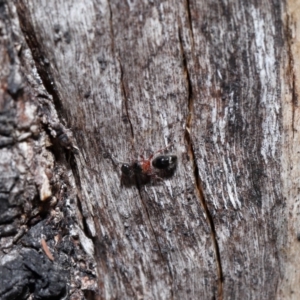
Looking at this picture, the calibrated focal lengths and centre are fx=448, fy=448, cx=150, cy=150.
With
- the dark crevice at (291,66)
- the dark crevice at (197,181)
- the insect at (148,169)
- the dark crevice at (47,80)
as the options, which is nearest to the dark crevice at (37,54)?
the dark crevice at (47,80)

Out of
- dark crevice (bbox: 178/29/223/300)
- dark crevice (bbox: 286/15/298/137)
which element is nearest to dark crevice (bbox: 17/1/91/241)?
dark crevice (bbox: 178/29/223/300)

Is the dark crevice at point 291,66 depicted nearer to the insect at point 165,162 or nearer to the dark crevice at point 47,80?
the insect at point 165,162

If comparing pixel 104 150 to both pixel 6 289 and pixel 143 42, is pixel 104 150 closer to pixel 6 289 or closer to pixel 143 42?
pixel 143 42

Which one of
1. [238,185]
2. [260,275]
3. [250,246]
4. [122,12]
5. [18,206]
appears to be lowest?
[260,275]

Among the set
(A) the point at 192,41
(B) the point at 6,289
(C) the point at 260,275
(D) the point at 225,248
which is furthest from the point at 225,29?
(B) the point at 6,289

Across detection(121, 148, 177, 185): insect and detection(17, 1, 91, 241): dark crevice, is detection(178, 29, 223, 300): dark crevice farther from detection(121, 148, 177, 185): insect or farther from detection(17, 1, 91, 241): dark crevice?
detection(17, 1, 91, 241): dark crevice

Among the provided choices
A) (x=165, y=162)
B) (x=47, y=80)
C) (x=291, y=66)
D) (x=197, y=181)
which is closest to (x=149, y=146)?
(x=165, y=162)

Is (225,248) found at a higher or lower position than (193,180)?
lower
